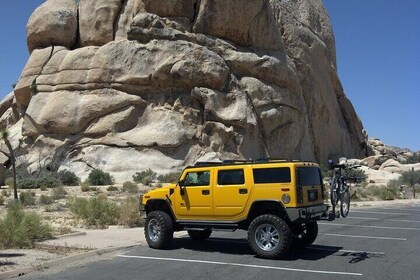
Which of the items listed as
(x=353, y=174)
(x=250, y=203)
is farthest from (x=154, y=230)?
(x=353, y=174)

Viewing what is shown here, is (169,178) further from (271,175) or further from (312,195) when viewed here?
(271,175)

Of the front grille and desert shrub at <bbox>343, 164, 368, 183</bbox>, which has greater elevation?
desert shrub at <bbox>343, 164, 368, 183</bbox>

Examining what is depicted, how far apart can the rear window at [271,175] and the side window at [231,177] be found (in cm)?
35

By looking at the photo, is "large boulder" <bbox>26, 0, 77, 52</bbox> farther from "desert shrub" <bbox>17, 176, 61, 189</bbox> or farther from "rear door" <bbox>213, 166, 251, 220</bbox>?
"rear door" <bbox>213, 166, 251, 220</bbox>

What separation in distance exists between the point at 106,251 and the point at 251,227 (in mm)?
3532

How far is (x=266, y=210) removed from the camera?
11.2 metres

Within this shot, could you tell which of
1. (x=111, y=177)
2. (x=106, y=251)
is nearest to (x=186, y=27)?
(x=111, y=177)

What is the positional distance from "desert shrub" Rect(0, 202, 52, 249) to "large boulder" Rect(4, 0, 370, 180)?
24770mm

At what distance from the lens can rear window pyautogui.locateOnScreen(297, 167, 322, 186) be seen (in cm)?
1095

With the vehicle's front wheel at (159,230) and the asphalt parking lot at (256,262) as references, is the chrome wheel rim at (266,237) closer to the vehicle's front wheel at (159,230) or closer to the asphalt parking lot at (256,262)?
the asphalt parking lot at (256,262)

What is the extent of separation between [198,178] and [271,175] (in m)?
1.93

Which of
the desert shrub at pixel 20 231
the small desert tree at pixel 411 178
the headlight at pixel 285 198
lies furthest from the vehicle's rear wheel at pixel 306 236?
the small desert tree at pixel 411 178

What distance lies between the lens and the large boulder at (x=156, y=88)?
41669mm

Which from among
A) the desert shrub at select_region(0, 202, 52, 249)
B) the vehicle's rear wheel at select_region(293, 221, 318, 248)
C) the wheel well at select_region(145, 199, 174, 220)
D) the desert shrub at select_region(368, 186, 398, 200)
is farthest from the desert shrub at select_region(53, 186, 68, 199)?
the desert shrub at select_region(368, 186, 398, 200)
